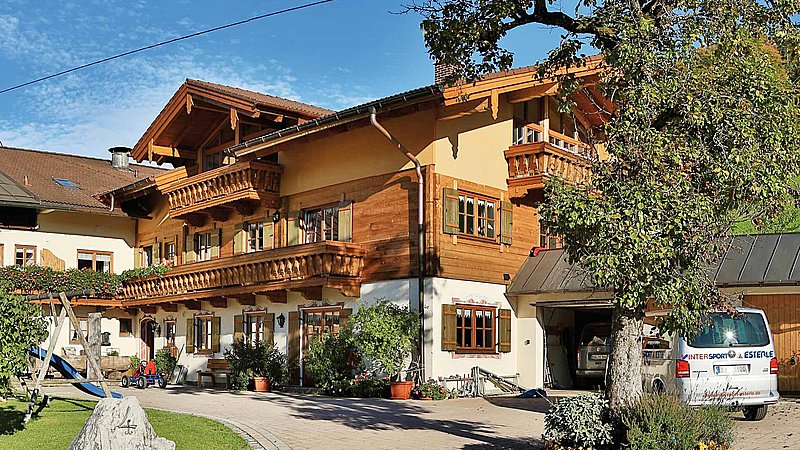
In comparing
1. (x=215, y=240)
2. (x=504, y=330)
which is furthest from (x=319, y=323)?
(x=215, y=240)

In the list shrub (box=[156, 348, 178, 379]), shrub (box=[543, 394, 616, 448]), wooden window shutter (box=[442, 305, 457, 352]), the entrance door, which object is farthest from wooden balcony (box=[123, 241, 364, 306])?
shrub (box=[543, 394, 616, 448])

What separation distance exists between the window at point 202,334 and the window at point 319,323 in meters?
5.15

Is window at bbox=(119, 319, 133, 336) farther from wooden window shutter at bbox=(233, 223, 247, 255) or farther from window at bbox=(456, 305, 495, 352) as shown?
window at bbox=(456, 305, 495, 352)

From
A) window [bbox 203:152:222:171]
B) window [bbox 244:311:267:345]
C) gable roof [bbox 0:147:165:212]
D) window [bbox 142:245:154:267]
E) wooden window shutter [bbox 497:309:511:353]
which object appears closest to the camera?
wooden window shutter [bbox 497:309:511:353]

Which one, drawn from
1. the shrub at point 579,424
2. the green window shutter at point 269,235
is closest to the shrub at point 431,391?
the green window shutter at point 269,235

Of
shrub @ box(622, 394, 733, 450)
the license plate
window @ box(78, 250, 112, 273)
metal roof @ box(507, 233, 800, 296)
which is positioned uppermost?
window @ box(78, 250, 112, 273)

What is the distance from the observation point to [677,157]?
10055 millimetres

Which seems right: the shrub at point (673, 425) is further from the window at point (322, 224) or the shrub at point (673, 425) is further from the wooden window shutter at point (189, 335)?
the wooden window shutter at point (189, 335)

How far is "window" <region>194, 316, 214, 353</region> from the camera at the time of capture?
29188 millimetres

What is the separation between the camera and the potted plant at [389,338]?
70.1 feet

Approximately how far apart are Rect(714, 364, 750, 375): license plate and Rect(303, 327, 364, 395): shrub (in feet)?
32.0

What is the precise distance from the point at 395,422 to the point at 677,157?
7675 millimetres

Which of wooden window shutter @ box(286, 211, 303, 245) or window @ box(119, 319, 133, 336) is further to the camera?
window @ box(119, 319, 133, 336)

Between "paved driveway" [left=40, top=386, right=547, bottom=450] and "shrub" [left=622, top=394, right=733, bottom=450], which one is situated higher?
"shrub" [left=622, top=394, right=733, bottom=450]
